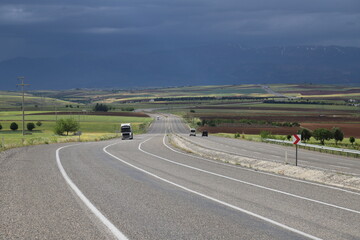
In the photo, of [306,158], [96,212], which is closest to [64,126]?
[306,158]

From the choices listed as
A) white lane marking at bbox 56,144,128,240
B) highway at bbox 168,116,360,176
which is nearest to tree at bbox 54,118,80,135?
highway at bbox 168,116,360,176

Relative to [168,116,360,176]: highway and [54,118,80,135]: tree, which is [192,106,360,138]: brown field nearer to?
[54,118,80,135]: tree

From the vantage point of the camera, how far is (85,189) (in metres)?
16.9

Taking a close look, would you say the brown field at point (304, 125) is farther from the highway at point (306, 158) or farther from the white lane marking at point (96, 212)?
the white lane marking at point (96, 212)

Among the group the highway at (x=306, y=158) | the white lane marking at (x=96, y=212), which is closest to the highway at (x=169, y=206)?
the white lane marking at (x=96, y=212)

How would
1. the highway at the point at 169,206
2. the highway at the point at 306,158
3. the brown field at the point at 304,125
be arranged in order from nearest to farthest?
the highway at the point at 169,206, the highway at the point at 306,158, the brown field at the point at 304,125

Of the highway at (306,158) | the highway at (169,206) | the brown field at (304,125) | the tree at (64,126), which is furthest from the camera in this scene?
the tree at (64,126)

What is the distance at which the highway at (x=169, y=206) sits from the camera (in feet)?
35.4

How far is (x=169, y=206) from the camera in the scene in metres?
13.8

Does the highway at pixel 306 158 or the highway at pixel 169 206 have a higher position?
the highway at pixel 169 206

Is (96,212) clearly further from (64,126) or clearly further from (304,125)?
(304,125)

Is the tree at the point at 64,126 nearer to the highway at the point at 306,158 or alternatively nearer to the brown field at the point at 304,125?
the brown field at the point at 304,125

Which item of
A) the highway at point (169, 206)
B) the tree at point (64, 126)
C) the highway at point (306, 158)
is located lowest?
the tree at point (64, 126)

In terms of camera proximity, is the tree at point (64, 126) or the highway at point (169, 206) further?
the tree at point (64, 126)
